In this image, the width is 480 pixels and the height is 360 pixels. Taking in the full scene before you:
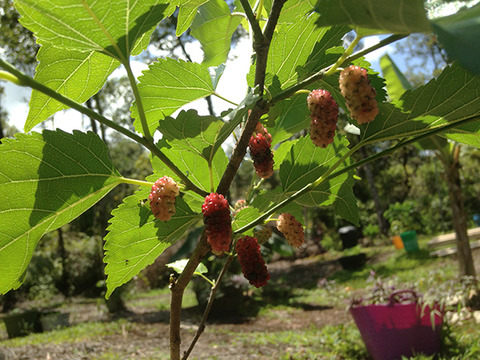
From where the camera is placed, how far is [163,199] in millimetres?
409

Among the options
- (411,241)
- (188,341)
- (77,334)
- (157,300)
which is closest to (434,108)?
(188,341)

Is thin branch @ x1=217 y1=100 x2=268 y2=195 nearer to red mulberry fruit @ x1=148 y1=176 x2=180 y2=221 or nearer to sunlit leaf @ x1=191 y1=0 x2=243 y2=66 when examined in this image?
red mulberry fruit @ x1=148 y1=176 x2=180 y2=221

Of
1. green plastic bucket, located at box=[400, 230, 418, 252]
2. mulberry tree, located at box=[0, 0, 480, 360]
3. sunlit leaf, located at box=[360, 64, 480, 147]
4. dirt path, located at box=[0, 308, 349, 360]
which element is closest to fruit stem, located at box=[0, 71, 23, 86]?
mulberry tree, located at box=[0, 0, 480, 360]

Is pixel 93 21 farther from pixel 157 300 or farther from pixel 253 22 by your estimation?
pixel 157 300

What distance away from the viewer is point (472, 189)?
1223 centimetres

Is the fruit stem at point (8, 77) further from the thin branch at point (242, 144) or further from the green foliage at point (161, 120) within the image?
the thin branch at point (242, 144)

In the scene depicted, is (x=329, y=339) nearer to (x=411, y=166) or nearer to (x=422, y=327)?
(x=422, y=327)

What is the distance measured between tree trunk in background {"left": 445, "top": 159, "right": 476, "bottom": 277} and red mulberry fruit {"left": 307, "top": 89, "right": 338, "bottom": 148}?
162 inches

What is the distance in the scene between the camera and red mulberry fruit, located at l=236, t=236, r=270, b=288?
47 centimetres

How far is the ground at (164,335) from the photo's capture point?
13.3ft

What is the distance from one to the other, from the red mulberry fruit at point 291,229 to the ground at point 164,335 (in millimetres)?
3381

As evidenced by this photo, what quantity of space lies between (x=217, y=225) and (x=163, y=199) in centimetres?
6

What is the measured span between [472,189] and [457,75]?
13.7m

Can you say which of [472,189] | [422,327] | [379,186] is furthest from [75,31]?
[379,186]
